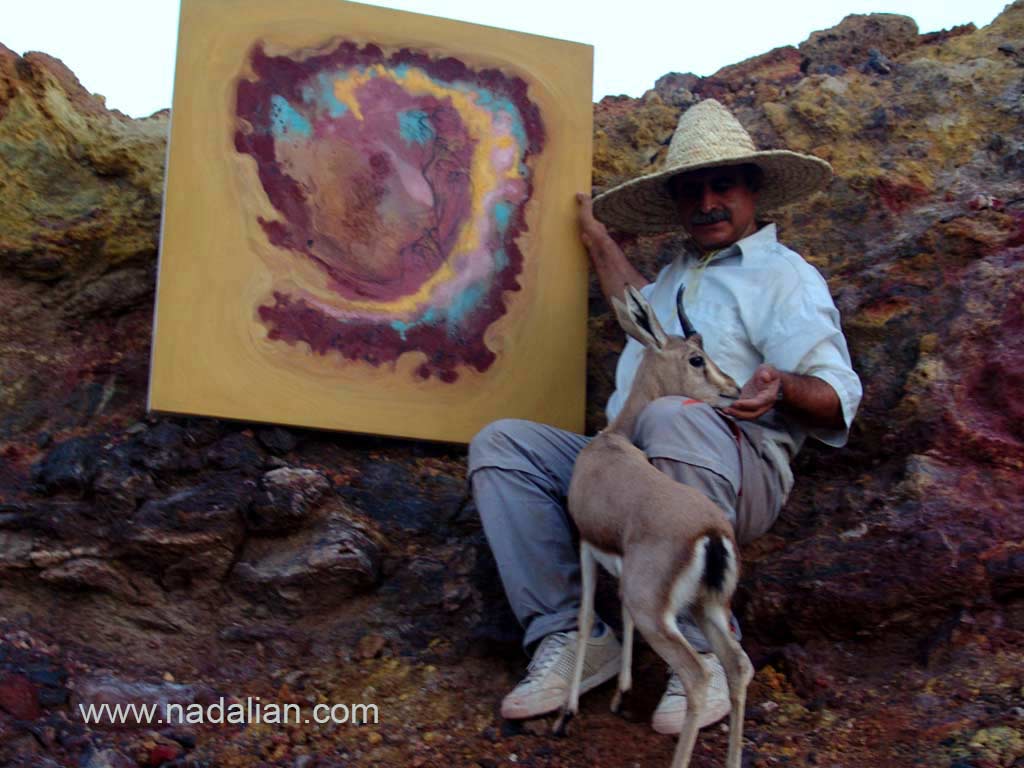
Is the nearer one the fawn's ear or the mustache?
the fawn's ear

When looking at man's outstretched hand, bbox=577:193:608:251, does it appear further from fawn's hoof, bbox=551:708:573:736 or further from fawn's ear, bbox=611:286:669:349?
fawn's hoof, bbox=551:708:573:736

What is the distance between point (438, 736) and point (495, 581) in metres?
0.78

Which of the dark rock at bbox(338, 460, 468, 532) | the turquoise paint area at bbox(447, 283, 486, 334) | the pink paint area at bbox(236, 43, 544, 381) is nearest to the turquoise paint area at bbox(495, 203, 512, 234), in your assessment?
the pink paint area at bbox(236, 43, 544, 381)

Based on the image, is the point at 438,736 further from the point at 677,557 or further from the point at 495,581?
the point at 677,557

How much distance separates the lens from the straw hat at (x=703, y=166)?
4996 mm

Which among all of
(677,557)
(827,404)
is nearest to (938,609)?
(827,404)

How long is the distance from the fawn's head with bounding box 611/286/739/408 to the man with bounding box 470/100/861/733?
126 millimetres

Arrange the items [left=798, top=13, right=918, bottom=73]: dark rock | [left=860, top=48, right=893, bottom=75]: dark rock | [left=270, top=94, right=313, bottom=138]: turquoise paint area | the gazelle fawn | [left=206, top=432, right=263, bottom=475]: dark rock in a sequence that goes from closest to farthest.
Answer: the gazelle fawn → [left=206, top=432, right=263, bottom=475]: dark rock → [left=270, top=94, right=313, bottom=138]: turquoise paint area → [left=860, top=48, right=893, bottom=75]: dark rock → [left=798, top=13, right=918, bottom=73]: dark rock

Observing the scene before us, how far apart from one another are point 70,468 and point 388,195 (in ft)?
5.84

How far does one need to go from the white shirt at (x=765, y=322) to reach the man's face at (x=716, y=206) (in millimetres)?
84

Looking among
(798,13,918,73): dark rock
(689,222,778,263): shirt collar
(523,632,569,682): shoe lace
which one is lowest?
(523,632,569,682): shoe lace

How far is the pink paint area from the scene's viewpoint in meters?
5.10

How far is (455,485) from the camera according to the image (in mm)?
5055

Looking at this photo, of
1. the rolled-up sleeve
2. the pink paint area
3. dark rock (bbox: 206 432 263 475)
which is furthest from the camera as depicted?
the pink paint area
